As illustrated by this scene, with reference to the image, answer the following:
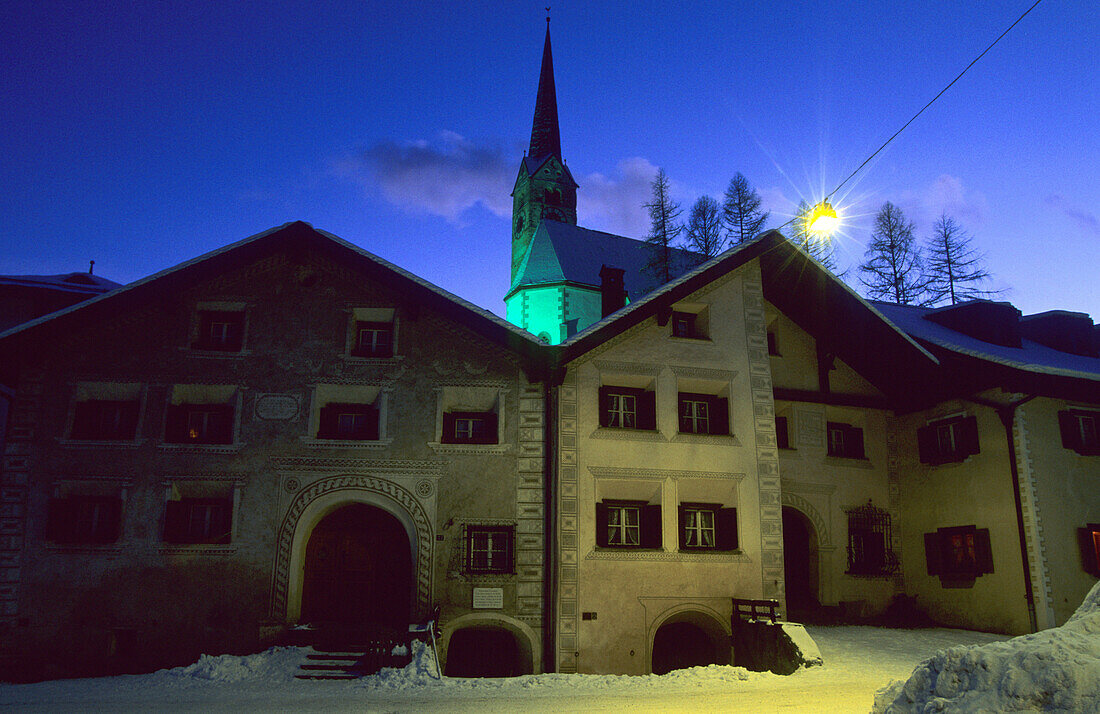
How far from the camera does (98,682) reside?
14.7m

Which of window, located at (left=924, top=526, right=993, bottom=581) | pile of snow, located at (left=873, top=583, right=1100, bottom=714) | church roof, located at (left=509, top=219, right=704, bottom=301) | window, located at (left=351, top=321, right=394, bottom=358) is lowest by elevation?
pile of snow, located at (left=873, top=583, right=1100, bottom=714)

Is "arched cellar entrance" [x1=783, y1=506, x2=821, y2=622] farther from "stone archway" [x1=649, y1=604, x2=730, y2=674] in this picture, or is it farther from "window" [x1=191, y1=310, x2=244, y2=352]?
"window" [x1=191, y1=310, x2=244, y2=352]

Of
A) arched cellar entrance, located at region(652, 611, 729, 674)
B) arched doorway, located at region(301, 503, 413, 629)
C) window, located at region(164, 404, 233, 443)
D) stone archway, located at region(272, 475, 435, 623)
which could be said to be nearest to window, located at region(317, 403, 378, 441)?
stone archway, located at region(272, 475, 435, 623)

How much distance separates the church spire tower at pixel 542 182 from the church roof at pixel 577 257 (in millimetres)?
5222

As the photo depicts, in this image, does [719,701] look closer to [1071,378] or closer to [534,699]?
[534,699]

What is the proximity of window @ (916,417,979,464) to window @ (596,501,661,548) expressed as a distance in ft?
28.1

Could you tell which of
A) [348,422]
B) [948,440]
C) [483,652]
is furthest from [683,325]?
[483,652]

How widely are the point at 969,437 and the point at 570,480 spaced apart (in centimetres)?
1087

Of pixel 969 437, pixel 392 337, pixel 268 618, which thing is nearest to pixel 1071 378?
pixel 969 437

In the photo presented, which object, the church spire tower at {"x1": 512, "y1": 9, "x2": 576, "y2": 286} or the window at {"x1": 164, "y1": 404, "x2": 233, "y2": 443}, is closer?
the window at {"x1": 164, "y1": 404, "x2": 233, "y2": 443}

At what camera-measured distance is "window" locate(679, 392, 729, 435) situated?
19.1 metres

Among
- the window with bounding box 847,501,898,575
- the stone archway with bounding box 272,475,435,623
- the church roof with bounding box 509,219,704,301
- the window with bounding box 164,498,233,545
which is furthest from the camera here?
the church roof with bounding box 509,219,704,301

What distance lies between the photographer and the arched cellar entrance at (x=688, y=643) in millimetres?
17484

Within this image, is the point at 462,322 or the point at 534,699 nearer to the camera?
the point at 534,699
